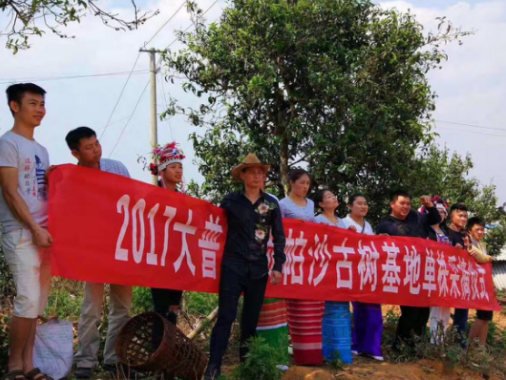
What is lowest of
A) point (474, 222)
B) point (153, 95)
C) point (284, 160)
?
point (474, 222)

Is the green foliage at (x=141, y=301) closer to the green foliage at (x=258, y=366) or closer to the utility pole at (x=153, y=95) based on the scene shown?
the green foliage at (x=258, y=366)

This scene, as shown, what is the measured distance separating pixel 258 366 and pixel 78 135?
2.16 m

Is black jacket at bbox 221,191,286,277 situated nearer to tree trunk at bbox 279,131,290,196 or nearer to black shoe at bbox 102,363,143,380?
black shoe at bbox 102,363,143,380

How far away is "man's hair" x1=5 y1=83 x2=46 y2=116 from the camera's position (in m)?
4.86

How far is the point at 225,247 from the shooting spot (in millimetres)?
5855

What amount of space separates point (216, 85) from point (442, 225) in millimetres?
3923

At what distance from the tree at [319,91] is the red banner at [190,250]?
7.01ft

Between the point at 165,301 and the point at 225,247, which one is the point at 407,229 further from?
the point at 165,301

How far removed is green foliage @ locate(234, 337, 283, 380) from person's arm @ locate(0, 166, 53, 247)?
1.72 m

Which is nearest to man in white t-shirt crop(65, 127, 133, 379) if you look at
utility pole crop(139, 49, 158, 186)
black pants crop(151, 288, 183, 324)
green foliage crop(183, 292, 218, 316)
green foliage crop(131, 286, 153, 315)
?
black pants crop(151, 288, 183, 324)

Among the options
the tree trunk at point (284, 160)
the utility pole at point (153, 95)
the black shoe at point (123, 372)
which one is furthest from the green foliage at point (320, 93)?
the utility pole at point (153, 95)

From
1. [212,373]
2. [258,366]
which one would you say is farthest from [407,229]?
[212,373]

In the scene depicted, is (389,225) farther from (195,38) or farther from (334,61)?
(195,38)

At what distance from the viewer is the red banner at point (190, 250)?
5.04 m
